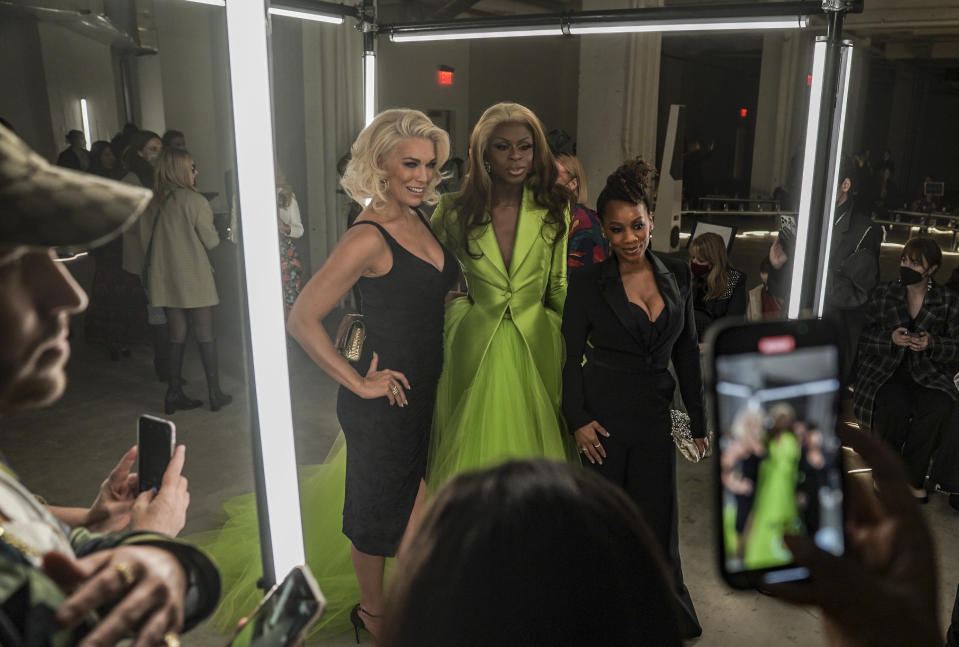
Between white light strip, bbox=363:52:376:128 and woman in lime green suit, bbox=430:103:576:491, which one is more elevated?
white light strip, bbox=363:52:376:128

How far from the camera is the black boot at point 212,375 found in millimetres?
4578

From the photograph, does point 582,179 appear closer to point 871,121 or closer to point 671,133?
point 671,133

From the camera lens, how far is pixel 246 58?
3.30 feet

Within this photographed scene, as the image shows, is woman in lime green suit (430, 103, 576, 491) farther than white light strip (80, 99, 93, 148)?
Yes

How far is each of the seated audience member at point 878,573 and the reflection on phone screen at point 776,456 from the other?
0.04m

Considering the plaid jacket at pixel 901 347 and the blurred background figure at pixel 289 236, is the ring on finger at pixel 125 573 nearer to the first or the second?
the plaid jacket at pixel 901 347

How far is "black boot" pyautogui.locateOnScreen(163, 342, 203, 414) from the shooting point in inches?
173

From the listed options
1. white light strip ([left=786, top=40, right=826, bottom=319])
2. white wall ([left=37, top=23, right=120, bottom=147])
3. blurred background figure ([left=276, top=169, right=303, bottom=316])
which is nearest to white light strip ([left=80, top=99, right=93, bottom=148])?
white wall ([left=37, top=23, right=120, bottom=147])

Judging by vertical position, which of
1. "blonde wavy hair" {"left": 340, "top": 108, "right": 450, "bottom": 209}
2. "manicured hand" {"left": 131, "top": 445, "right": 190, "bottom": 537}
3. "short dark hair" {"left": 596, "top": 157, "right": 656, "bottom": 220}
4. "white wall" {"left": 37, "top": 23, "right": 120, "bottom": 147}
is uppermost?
"white wall" {"left": 37, "top": 23, "right": 120, "bottom": 147}

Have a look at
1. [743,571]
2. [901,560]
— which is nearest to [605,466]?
[743,571]

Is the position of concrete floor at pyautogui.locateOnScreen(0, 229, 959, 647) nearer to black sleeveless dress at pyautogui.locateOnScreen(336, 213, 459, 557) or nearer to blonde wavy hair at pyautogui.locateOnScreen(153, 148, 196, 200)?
black sleeveless dress at pyautogui.locateOnScreen(336, 213, 459, 557)

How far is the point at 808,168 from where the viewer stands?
210 cm

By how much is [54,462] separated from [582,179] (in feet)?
9.81

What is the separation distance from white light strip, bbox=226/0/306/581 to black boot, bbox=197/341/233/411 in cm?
362
